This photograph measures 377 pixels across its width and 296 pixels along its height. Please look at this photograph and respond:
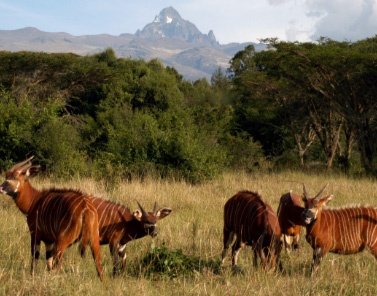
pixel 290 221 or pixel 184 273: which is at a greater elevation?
pixel 290 221

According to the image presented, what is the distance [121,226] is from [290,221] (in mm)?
2162

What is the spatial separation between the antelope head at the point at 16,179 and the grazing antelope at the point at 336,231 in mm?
3206

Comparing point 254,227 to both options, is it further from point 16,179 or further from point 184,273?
point 16,179

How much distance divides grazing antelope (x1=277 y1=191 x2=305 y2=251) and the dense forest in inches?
264

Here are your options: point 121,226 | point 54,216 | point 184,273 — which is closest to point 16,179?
point 54,216

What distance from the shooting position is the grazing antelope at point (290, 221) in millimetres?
6684

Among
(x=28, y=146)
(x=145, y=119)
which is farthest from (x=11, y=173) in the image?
(x=145, y=119)

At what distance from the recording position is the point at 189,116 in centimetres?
2100

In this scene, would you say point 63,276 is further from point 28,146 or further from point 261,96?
point 261,96

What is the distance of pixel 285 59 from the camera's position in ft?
69.1

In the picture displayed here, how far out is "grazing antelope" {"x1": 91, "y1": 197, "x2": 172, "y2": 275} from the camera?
19.5 ft

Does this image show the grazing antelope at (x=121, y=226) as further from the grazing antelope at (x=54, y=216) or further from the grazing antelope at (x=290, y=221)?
the grazing antelope at (x=290, y=221)

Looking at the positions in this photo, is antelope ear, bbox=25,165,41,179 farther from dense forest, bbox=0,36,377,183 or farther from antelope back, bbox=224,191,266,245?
dense forest, bbox=0,36,377,183

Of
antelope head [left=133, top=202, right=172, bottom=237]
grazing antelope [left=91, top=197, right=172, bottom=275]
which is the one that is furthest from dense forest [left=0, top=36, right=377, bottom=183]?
antelope head [left=133, top=202, right=172, bottom=237]
